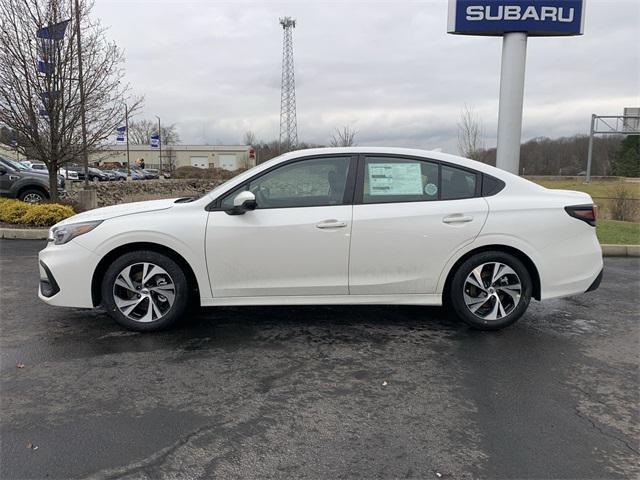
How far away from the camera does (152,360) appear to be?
3.89m

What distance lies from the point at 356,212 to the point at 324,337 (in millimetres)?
1139

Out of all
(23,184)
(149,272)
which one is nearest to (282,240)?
(149,272)

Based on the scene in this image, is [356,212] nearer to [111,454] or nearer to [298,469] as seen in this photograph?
[298,469]

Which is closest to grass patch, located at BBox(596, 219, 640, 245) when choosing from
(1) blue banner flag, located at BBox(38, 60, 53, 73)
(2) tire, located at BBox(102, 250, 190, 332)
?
(2) tire, located at BBox(102, 250, 190, 332)

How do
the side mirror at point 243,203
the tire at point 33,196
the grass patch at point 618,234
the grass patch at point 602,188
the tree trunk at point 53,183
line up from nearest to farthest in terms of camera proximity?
the side mirror at point 243,203 < the grass patch at point 618,234 < the tree trunk at point 53,183 < the tire at point 33,196 < the grass patch at point 602,188

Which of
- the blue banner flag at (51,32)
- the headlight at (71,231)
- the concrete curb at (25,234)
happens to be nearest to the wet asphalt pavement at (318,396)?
the headlight at (71,231)

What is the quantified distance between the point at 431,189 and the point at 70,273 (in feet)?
10.7

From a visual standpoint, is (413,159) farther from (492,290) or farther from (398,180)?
(492,290)

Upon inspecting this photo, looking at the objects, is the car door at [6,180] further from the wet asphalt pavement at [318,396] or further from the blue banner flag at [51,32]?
the wet asphalt pavement at [318,396]

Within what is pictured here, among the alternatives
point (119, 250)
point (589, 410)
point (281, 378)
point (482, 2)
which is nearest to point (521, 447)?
point (589, 410)

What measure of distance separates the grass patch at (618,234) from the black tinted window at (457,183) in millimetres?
6354

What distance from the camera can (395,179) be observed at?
4.57m

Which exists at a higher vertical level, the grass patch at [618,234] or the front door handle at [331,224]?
the front door handle at [331,224]

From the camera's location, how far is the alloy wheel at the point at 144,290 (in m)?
4.37
